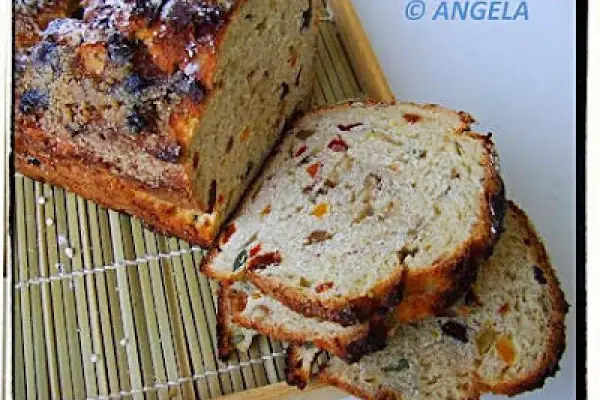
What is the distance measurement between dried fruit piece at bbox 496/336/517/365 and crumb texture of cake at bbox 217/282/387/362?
184 mm

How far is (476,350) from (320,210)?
0.30 m

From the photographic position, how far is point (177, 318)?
45.8 inches

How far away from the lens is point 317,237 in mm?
1160

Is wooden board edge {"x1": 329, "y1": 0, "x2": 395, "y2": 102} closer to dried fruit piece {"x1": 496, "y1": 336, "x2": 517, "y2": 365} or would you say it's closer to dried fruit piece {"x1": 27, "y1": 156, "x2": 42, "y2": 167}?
dried fruit piece {"x1": 496, "y1": 336, "x2": 517, "y2": 365}

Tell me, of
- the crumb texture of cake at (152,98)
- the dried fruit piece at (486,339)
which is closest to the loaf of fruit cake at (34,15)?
the crumb texture of cake at (152,98)

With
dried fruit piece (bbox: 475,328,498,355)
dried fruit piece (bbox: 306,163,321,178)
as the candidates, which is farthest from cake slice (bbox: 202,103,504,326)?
dried fruit piece (bbox: 475,328,498,355)

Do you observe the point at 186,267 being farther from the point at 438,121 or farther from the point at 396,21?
the point at 396,21

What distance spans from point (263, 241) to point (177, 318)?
16 cm

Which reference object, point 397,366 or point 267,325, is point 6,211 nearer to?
point 267,325

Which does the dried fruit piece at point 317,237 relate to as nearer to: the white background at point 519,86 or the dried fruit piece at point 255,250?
the dried fruit piece at point 255,250

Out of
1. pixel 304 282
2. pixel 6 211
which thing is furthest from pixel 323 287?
pixel 6 211
